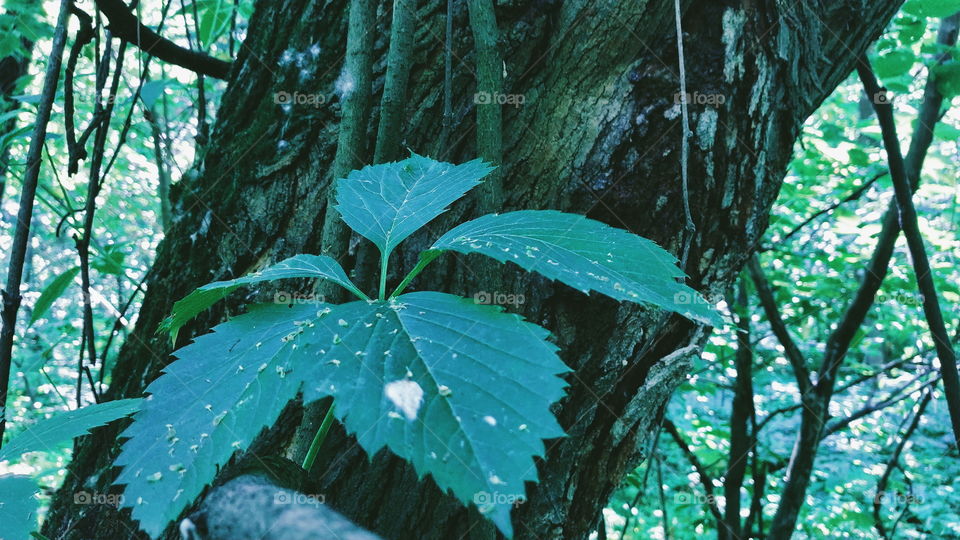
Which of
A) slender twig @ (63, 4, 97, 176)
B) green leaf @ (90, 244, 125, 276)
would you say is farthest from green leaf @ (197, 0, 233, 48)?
green leaf @ (90, 244, 125, 276)

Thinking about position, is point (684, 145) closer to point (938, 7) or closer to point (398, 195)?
point (398, 195)

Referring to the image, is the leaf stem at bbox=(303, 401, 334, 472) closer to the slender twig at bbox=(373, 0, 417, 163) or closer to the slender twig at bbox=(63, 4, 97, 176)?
the slender twig at bbox=(373, 0, 417, 163)

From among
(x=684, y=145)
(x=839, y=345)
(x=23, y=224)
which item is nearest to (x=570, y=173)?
(x=684, y=145)

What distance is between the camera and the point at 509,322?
0.62 m

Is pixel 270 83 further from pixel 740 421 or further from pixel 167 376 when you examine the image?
Answer: pixel 740 421

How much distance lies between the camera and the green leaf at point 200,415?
540 mm

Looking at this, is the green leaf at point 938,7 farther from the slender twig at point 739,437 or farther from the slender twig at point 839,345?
the slender twig at point 739,437

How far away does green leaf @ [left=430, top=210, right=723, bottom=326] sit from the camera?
67cm

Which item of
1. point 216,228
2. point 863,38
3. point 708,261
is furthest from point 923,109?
point 216,228

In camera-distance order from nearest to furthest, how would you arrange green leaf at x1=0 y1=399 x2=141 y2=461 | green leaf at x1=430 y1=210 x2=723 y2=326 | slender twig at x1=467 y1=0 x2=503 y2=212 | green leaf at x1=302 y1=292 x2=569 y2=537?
green leaf at x1=302 y1=292 x2=569 y2=537 < green leaf at x1=430 y1=210 x2=723 y2=326 < green leaf at x1=0 y1=399 x2=141 y2=461 < slender twig at x1=467 y1=0 x2=503 y2=212

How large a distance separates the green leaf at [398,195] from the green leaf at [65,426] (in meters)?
0.36

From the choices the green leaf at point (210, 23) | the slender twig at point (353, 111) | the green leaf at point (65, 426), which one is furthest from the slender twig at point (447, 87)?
the green leaf at point (210, 23)

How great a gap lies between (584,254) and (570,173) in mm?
375

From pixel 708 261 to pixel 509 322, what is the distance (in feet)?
2.19
